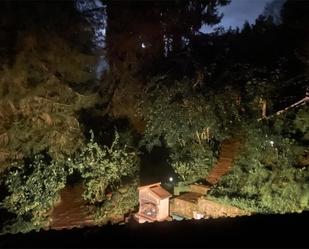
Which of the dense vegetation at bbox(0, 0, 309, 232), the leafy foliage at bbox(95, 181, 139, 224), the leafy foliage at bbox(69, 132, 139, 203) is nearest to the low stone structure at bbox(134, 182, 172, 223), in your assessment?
the leafy foliage at bbox(95, 181, 139, 224)

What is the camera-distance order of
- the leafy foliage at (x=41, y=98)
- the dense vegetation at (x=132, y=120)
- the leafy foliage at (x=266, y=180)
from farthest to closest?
1. the leafy foliage at (x=41, y=98)
2. the dense vegetation at (x=132, y=120)
3. the leafy foliage at (x=266, y=180)

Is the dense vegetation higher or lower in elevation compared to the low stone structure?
higher

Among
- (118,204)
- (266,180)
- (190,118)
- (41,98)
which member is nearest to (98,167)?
(118,204)

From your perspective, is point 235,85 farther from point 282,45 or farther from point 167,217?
point 282,45

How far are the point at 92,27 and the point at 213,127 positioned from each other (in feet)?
15.4

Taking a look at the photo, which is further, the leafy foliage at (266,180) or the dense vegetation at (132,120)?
the dense vegetation at (132,120)

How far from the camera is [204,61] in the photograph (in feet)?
44.5

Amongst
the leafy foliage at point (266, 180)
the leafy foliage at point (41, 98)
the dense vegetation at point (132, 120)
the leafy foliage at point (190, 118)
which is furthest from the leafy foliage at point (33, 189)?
the leafy foliage at point (266, 180)

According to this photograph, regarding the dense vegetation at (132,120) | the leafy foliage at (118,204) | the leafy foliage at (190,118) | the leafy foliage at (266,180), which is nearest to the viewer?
the leafy foliage at (266,180)

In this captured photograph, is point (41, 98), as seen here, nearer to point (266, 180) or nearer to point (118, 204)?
point (118, 204)

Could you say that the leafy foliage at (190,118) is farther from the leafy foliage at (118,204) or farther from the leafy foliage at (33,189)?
the leafy foliage at (33,189)

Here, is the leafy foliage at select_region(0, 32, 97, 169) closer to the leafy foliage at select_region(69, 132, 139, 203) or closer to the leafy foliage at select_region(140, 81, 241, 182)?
the leafy foliage at select_region(69, 132, 139, 203)

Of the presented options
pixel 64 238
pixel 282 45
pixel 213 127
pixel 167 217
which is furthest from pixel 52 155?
pixel 282 45

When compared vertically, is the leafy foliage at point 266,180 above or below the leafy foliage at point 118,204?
above
